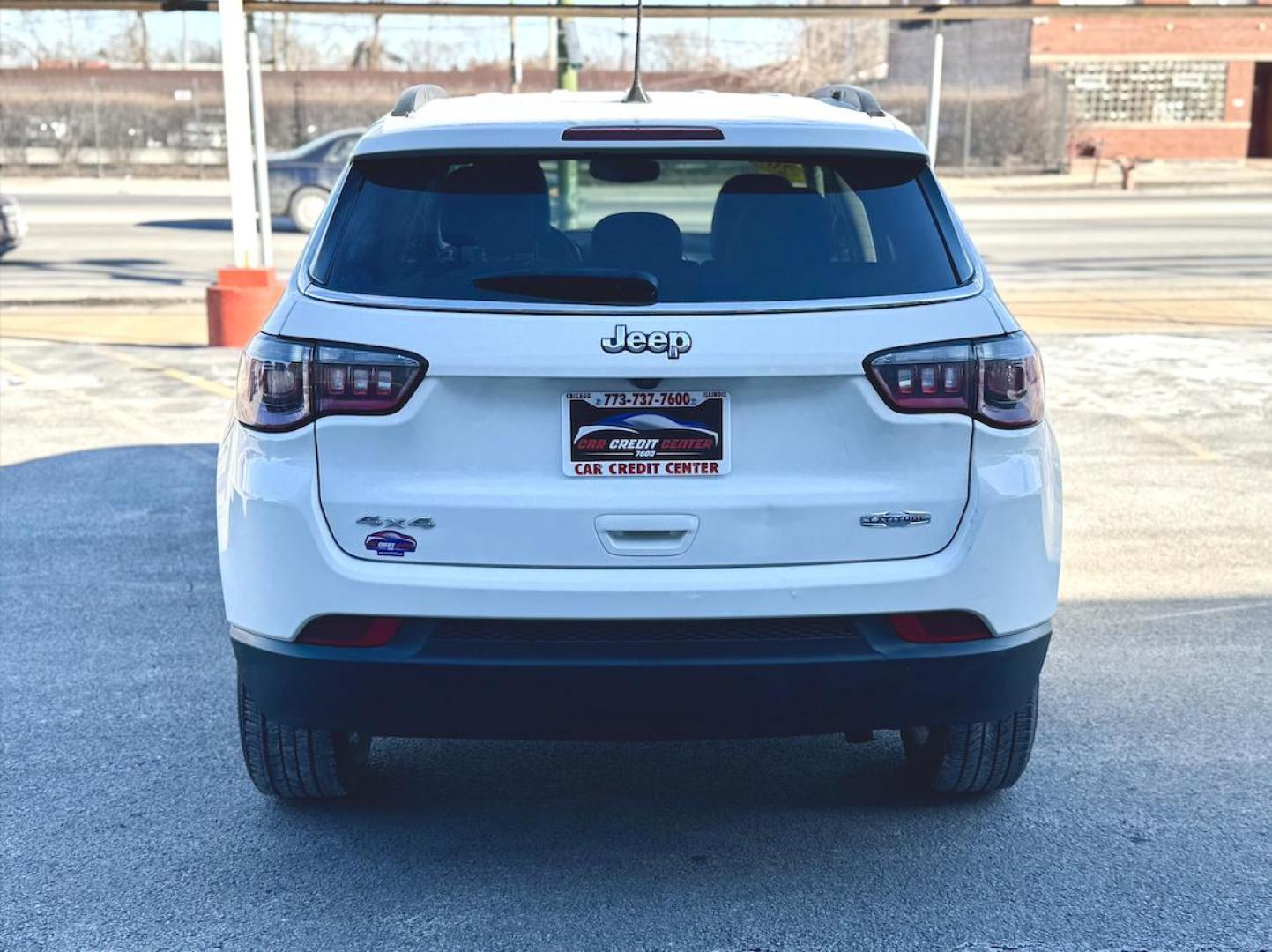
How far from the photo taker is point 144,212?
92.3 feet

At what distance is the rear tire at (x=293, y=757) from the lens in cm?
385

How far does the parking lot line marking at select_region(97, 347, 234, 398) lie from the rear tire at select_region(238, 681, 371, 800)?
6.50m

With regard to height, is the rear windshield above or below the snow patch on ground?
above

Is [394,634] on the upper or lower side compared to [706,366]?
lower

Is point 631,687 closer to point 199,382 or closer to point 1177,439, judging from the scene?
point 1177,439

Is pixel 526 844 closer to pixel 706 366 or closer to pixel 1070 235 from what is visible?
pixel 706 366

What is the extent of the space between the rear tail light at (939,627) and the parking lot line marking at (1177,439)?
5589mm

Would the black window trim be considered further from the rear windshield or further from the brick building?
the brick building

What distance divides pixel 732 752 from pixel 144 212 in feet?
85.3

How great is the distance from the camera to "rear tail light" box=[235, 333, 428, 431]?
10.8 ft

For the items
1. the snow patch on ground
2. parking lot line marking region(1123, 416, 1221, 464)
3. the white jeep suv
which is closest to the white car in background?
the snow patch on ground

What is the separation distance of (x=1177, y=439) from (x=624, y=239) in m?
6.39

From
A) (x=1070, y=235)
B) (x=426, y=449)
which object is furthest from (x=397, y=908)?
(x=1070, y=235)

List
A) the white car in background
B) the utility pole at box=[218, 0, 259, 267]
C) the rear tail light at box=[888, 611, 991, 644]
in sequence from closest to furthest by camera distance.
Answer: the rear tail light at box=[888, 611, 991, 644], the utility pole at box=[218, 0, 259, 267], the white car in background
